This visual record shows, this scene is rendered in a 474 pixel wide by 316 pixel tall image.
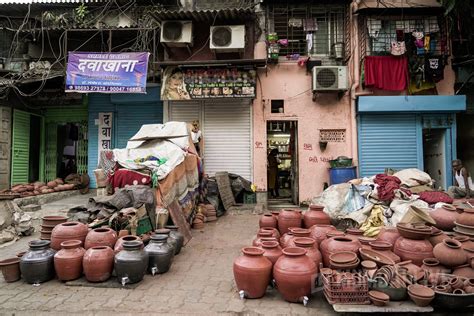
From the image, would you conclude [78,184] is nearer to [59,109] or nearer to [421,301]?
[59,109]

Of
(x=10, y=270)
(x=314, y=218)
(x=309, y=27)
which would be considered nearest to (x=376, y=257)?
(x=314, y=218)

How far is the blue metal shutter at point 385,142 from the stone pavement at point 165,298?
22.8 feet

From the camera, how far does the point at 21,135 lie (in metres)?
11.7

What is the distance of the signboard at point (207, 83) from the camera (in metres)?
10.3

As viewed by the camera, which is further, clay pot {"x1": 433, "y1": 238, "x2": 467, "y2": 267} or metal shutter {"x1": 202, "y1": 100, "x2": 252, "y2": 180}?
metal shutter {"x1": 202, "y1": 100, "x2": 252, "y2": 180}

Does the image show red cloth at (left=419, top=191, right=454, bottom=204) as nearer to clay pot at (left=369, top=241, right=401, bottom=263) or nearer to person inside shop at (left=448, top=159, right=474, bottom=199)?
person inside shop at (left=448, top=159, right=474, bottom=199)

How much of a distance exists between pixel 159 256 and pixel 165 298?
0.91 meters

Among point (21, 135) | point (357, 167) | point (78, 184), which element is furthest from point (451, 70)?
point (21, 135)

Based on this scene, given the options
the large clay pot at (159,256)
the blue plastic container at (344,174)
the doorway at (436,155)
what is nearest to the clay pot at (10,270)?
the large clay pot at (159,256)

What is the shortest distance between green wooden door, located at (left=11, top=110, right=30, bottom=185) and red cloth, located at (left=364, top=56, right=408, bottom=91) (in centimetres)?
1224

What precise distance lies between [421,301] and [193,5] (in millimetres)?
10938

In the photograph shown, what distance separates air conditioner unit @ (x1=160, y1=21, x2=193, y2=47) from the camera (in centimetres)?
1030

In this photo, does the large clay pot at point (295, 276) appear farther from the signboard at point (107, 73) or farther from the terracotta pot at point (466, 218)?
the signboard at point (107, 73)

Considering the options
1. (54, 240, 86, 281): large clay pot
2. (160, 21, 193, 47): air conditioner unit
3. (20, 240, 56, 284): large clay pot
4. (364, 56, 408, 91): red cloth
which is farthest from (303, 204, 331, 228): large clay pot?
(160, 21, 193, 47): air conditioner unit
